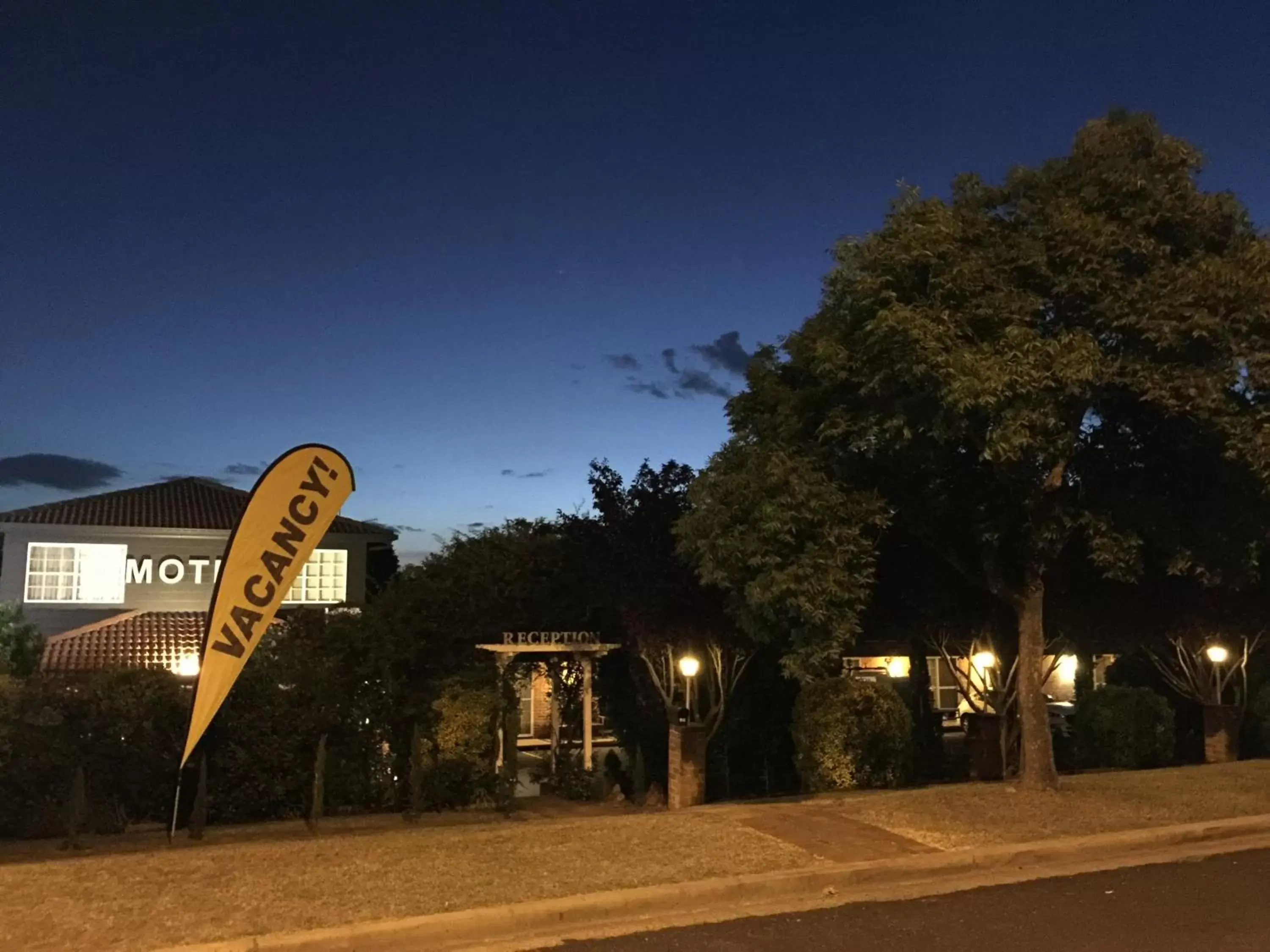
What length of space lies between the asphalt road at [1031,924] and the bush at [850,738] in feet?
18.6

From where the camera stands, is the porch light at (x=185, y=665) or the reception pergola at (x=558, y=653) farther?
the porch light at (x=185, y=665)

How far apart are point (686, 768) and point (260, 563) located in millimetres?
6153

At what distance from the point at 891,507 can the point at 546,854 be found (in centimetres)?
527

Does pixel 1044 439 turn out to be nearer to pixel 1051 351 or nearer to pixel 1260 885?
pixel 1051 351

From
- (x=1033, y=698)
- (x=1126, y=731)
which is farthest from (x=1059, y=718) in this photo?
(x=1033, y=698)

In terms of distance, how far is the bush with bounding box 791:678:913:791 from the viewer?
14.0m

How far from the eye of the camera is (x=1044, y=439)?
997 centimetres

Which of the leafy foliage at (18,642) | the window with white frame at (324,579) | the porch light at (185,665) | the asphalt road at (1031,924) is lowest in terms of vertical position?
the asphalt road at (1031,924)

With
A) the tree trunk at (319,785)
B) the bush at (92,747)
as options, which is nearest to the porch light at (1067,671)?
the tree trunk at (319,785)

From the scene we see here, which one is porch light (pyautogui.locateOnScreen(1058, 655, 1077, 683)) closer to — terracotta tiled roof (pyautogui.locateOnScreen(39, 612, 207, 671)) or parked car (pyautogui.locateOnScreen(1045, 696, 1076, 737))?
parked car (pyautogui.locateOnScreen(1045, 696, 1076, 737))

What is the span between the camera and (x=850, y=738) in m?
14.1

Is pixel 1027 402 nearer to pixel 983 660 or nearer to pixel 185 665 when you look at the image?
pixel 983 660

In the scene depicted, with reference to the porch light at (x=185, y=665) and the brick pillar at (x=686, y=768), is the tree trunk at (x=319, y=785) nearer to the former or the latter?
the brick pillar at (x=686, y=768)

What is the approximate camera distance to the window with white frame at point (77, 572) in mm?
23375
